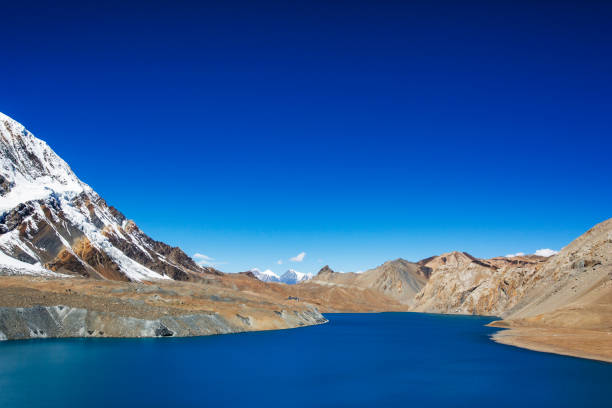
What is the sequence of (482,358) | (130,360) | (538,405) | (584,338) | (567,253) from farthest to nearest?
(567,253), (584,338), (482,358), (130,360), (538,405)

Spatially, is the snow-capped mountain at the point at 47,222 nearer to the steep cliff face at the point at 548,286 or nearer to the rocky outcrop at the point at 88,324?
the rocky outcrop at the point at 88,324

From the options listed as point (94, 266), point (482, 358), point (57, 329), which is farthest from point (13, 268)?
point (482, 358)

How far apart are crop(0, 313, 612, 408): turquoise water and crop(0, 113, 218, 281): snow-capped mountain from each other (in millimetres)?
74876

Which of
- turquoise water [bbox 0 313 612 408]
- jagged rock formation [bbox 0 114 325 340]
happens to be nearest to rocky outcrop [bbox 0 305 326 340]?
jagged rock formation [bbox 0 114 325 340]

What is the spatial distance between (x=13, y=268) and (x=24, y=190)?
5302 cm

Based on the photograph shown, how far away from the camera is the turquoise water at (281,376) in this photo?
31578 mm

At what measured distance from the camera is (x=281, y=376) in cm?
4125

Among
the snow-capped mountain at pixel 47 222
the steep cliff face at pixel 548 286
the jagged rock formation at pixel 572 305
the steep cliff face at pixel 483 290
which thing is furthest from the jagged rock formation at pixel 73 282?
the steep cliff face at pixel 483 290

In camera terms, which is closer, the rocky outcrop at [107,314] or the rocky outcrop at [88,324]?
the rocky outcrop at [88,324]

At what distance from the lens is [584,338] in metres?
65.2

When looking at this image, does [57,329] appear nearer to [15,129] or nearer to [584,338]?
[584,338]

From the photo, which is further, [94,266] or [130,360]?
[94,266]

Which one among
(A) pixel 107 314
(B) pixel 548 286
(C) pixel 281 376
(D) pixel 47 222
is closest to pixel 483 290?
(B) pixel 548 286

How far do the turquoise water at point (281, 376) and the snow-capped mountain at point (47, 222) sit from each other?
7488 cm
